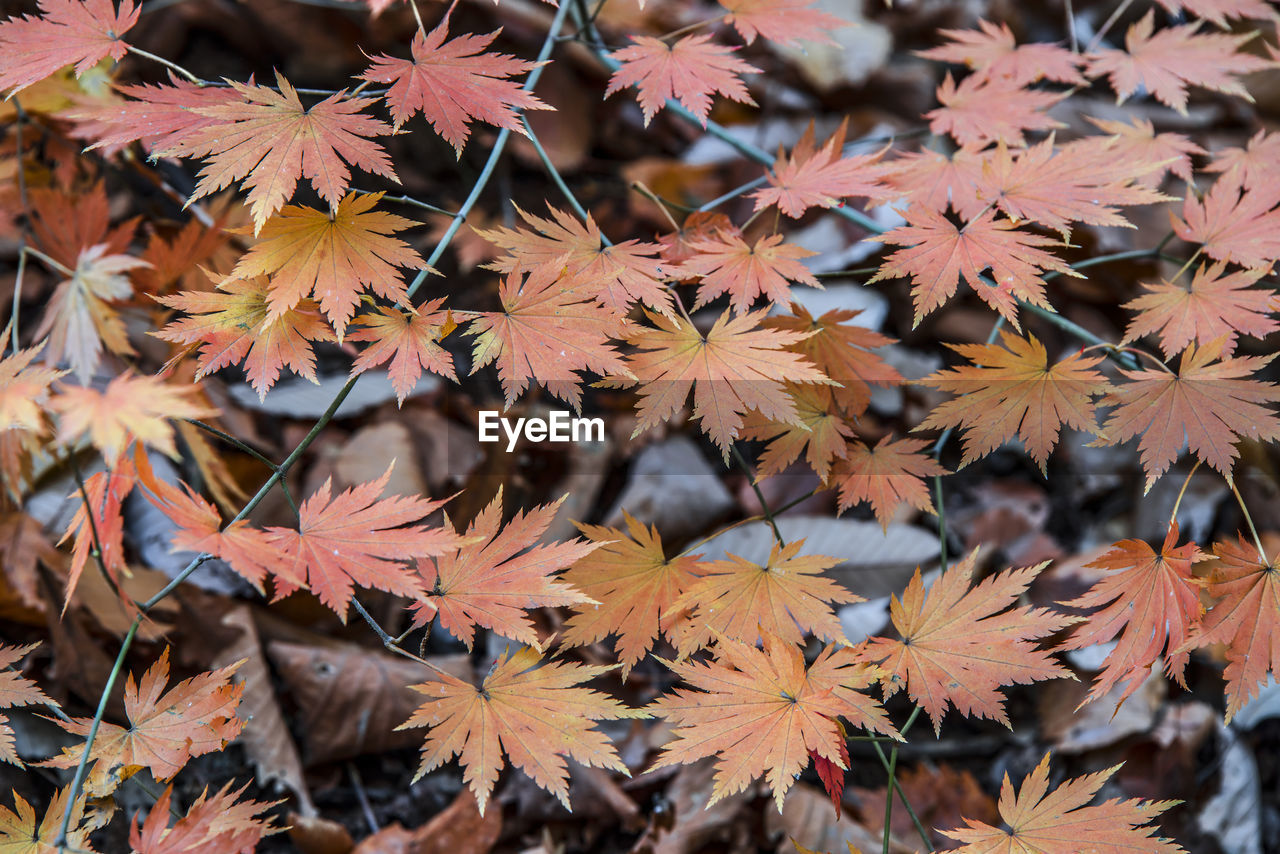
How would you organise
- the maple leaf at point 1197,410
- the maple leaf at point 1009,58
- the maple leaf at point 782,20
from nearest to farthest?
the maple leaf at point 1197,410 → the maple leaf at point 782,20 → the maple leaf at point 1009,58

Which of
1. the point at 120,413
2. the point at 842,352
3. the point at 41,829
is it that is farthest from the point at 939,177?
the point at 41,829

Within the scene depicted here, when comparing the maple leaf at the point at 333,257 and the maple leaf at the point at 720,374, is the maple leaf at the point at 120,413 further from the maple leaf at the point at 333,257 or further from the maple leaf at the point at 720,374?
the maple leaf at the point at 720,374

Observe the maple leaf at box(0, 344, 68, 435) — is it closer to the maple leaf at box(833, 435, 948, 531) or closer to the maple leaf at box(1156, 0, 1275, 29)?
the maple leaf at box(833, 435, 948, 531)

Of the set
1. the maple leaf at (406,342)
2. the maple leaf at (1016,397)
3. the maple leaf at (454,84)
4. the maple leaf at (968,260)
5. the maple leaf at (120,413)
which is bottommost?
the maple leaf at (1016,397)

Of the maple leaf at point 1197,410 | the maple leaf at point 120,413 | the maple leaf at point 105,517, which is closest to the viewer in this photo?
the maple leaf at point 120,413

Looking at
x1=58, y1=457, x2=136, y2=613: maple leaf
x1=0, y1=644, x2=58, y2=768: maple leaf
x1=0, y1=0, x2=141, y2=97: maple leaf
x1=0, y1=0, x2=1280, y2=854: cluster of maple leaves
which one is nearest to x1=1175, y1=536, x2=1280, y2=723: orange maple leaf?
x1=0, y1=0, x2=1280, y2=854: cluster of maple leaves

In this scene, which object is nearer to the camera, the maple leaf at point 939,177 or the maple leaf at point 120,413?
the maple leaf at point 120,413

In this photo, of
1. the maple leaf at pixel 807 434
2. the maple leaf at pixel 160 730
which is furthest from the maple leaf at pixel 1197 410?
the maple leaf at pixel 160 730
